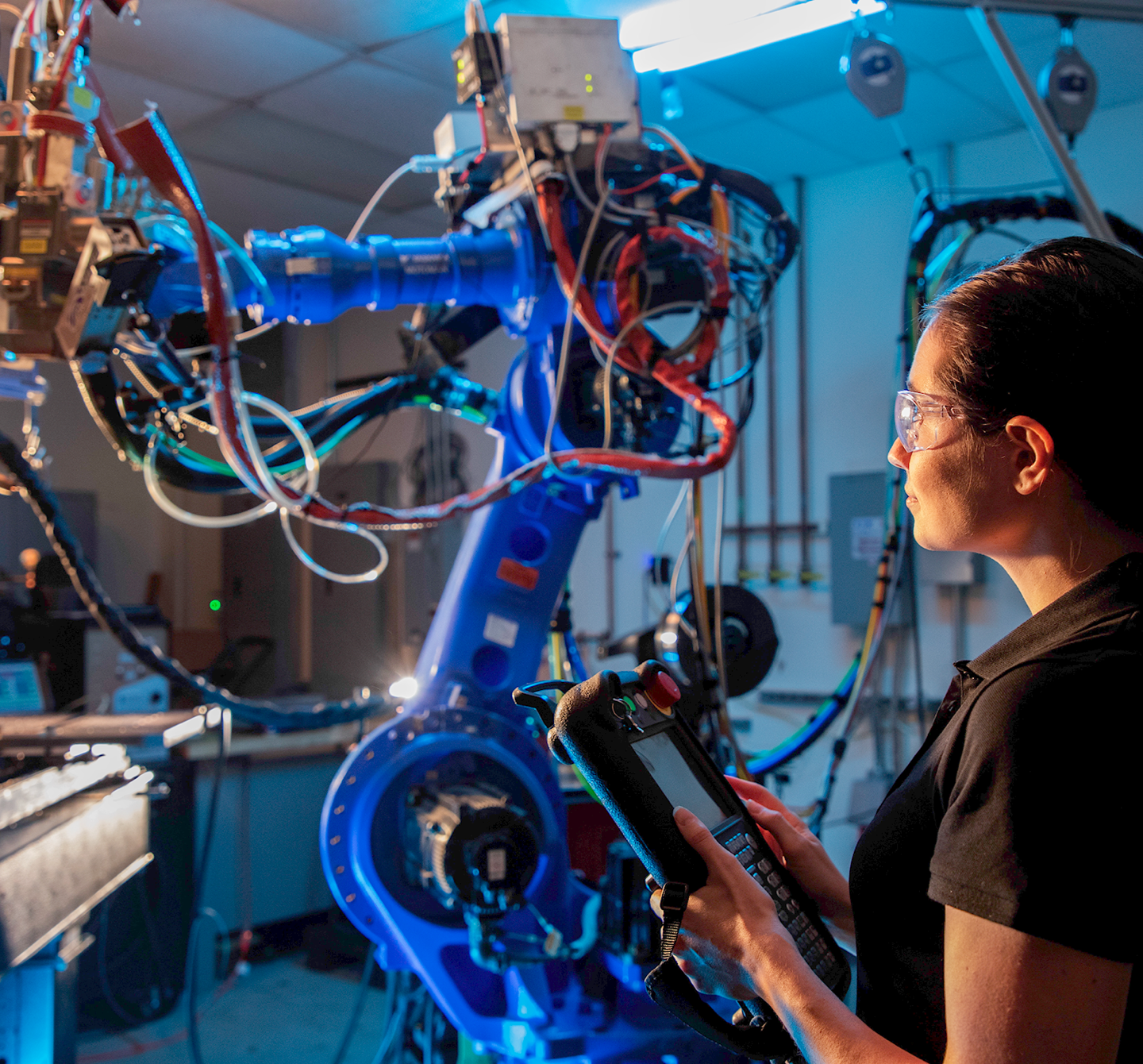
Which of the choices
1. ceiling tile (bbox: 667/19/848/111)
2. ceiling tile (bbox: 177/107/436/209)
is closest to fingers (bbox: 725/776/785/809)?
ceiling tile (bbox: 667/19/848/111)

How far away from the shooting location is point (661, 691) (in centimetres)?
101

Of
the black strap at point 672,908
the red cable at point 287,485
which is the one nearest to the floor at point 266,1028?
the red cable at point 287,485

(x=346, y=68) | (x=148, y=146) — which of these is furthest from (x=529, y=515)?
(x=346, y=68)

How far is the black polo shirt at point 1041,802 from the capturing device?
627mm

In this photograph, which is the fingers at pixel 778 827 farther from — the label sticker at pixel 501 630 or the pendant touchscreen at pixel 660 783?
the label sticker at pixel 501 630

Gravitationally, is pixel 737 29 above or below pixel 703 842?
above

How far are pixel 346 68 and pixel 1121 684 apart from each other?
3380mm

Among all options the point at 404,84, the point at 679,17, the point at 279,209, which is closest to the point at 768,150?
the point at 679,17

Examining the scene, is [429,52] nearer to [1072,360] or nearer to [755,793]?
[755,793]

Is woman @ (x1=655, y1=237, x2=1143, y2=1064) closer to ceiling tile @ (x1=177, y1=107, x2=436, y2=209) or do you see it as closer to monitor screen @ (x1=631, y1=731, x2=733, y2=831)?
monitor screen @ (x1=631, y1=731, x2=733, y2=831)

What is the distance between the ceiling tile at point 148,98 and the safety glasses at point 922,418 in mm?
3372

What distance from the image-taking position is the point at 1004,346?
2.49 feet

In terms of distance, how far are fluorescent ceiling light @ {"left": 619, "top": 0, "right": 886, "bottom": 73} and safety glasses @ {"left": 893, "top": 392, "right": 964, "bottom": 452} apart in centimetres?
215

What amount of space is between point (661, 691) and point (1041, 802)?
424 mm
